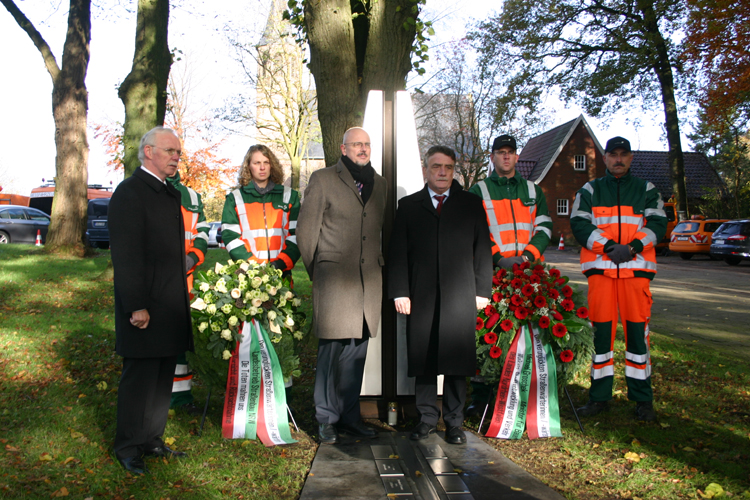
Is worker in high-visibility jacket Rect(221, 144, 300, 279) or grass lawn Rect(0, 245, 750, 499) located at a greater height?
worker in high-visibility jacket Rect(221, 144, 300, 279)

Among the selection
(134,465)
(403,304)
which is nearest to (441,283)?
(403,304)

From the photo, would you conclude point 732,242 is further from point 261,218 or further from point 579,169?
point 261,218

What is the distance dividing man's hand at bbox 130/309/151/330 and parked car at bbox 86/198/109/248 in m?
25.2

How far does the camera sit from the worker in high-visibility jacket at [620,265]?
16.5 ft

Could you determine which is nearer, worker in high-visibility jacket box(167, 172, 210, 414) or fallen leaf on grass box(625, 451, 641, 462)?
fallen leaf on grass box(625, 451, 641, 462)

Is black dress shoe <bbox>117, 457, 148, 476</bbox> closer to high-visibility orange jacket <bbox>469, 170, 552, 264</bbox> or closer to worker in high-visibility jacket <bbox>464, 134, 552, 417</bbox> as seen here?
worker in high-visibility jacket <bbox>464, 134, 552, 417</bbox>

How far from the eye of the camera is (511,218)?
5.09 meters

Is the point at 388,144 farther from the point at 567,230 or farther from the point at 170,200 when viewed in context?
the point at 567,230

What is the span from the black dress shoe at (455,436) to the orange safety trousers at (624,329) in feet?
4.73

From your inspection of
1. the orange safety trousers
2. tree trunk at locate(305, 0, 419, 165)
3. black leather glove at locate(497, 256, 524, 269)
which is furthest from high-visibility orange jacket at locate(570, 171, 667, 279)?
tree trunk at locate(305, 0, 419, 165)

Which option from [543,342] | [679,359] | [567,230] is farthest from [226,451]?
[567,230]

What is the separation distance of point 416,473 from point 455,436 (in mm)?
722

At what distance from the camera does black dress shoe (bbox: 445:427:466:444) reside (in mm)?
4488

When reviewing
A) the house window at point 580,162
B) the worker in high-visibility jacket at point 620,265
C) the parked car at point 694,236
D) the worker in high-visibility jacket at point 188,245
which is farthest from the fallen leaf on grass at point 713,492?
the house window at point 580,162
